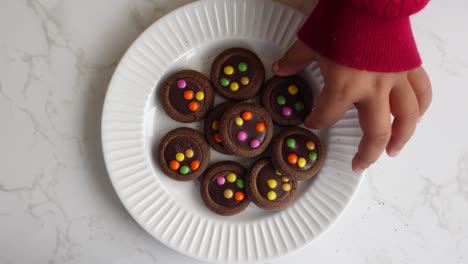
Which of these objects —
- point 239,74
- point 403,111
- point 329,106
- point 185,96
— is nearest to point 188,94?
point 185,96

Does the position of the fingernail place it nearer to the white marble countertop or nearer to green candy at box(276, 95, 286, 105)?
green candy at box(276, 95, 286, 105)

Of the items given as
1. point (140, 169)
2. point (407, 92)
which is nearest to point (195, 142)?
point (140, 169)

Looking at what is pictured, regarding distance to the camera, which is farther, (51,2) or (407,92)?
(51,2)

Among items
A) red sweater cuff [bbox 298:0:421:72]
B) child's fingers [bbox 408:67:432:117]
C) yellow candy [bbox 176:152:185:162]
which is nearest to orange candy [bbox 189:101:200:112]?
yellow candy [bbox 176:152:185:162]

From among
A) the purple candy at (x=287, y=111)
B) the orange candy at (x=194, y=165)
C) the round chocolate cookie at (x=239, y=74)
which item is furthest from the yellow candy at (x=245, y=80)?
the orange candy at (x=194, y=165)

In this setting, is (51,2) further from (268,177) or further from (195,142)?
(268,177)

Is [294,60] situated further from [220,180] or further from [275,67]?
[220,180]

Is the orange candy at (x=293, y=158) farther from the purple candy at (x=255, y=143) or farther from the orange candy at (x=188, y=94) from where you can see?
the orange candy at (x=188, y=94)
